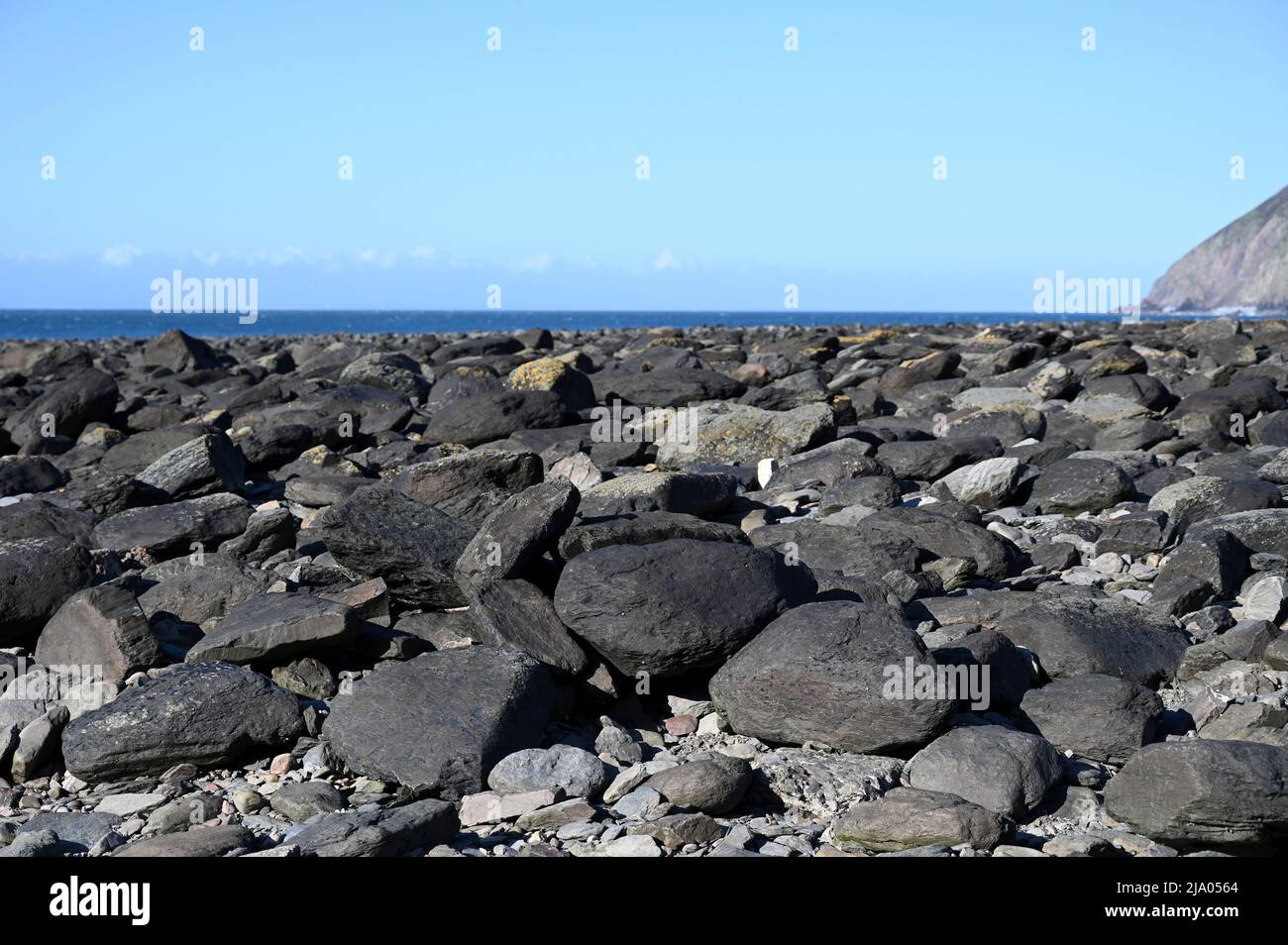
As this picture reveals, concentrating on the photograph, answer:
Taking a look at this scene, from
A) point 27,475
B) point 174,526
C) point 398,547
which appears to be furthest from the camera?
point 27,475

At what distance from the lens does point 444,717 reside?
5.42 meters

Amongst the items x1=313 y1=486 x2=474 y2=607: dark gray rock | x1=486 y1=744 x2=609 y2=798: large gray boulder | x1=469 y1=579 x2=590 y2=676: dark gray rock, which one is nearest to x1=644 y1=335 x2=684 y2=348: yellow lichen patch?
x1=313 y1=486 x2=474 y2=607: dark gray rock

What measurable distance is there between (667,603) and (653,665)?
0.33 metres

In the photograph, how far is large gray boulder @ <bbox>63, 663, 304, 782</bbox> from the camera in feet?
18.0

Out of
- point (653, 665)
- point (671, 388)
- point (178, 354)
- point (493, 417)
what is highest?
point (178, 354)

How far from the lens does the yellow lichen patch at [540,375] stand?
49.5ft

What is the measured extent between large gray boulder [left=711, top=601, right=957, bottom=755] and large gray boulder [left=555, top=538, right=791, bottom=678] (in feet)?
0.66

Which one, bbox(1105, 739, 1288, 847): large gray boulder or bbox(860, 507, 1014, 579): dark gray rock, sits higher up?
bbox(860, 507, 1014, 579): dark gray rock

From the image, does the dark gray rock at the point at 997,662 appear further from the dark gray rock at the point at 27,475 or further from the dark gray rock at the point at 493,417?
the dark gray rock at the point at 27,475

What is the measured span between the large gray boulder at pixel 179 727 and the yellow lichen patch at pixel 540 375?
372 inches

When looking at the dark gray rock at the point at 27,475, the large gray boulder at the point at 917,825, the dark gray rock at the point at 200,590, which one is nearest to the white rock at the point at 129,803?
the dark gray rock at the point at 200,590

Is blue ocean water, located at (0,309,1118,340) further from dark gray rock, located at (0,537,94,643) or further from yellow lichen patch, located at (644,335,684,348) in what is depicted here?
dark gray rock, located at (0,537,94,643)

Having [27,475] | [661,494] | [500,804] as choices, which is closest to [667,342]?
[27,475]

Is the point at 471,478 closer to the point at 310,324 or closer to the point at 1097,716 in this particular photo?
the point at 1097,716
